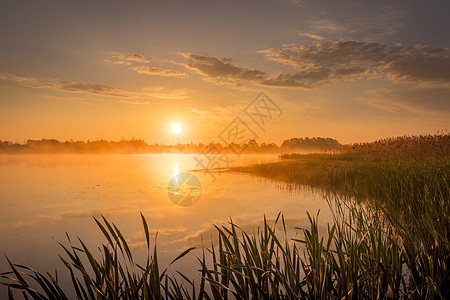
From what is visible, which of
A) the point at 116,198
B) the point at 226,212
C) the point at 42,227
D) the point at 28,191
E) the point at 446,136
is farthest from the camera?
the point at 446,136

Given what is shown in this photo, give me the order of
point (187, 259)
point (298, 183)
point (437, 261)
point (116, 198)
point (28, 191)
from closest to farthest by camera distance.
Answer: point (437, 261)
point (187, 259)
point (116, 198)
point (28, 191)
point (298, 183)

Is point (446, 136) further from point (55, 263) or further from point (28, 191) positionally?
point (28, 191)

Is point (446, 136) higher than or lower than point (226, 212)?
higher

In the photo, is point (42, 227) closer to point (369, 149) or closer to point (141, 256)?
point (141, 256)

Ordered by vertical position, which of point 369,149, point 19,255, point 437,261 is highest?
point 369,149

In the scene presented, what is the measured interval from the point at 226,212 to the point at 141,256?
461cm

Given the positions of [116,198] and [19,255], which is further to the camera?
[116,198]

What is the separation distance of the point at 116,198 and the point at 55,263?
8.48 m

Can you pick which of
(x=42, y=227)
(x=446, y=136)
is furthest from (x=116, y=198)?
(x=446, y=136)

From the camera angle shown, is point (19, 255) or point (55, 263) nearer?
point (55, 263)

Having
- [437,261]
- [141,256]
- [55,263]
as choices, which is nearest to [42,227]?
[55,263]

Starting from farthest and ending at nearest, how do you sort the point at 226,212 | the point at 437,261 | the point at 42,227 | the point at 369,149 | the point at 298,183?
1. the point at 369,149
2. the point at 298,183
3. the point at 226,212
4. the point at 42,227
5. the point at 437,261

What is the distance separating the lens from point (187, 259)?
239 inches

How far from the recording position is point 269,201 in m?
12.9
